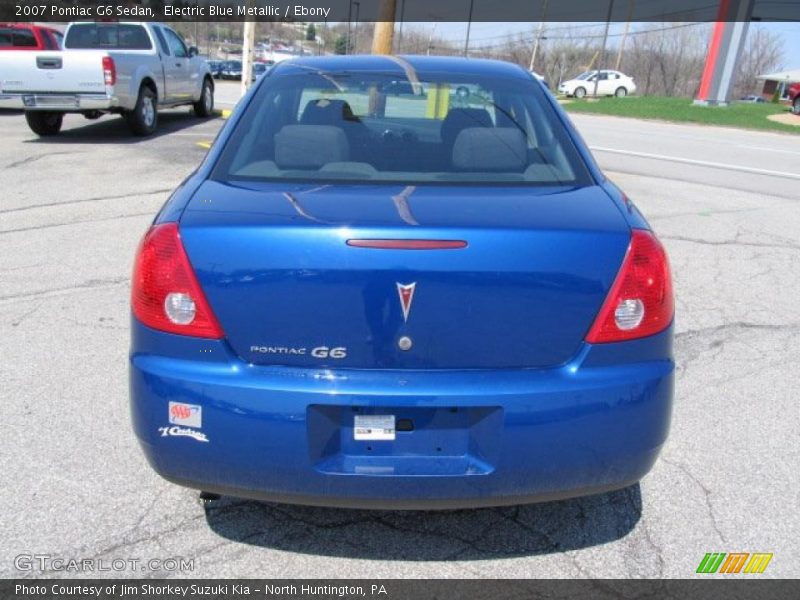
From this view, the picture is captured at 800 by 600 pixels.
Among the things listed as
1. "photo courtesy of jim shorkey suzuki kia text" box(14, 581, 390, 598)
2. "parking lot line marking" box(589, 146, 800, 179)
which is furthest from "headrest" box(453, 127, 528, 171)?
"parking lot line marking" box(589, 146, 800, 179)

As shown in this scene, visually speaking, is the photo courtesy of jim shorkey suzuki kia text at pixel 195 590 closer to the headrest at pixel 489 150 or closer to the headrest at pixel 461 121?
the headrest at pixel 489 150

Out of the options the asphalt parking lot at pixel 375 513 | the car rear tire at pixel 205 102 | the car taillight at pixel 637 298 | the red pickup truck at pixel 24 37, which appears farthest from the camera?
the car rear tire at pixel 205 102

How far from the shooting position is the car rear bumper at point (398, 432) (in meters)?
2.16

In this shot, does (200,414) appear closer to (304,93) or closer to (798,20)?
(304,93)

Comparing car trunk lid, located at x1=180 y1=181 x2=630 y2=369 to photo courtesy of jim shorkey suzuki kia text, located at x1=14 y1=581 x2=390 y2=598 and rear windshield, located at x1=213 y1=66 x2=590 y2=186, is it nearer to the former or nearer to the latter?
rear windshield, located at x1=213 y1=66 x2=590 y2=186

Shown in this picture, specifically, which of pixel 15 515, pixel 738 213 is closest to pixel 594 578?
pixel 15 515

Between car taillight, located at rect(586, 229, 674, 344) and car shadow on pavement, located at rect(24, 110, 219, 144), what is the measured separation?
1151 centimetres

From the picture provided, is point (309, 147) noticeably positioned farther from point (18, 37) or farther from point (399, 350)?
point (18, 37)

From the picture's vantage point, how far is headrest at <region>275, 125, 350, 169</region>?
286 centimetres

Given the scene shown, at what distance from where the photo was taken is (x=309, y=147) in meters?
2.90

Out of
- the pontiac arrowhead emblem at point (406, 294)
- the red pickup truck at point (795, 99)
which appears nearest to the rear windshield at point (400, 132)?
the pontiac arrowhead emblem at point (406, 294)

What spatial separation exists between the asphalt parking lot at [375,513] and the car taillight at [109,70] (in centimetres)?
523

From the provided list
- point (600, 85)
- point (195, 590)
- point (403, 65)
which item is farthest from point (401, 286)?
point (600, 85)

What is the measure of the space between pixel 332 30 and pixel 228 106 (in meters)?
73.3
